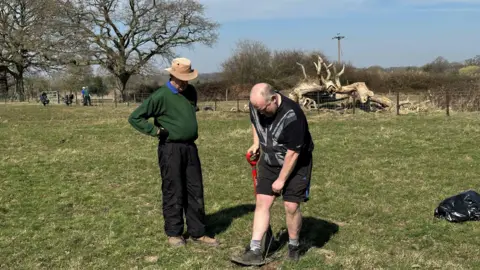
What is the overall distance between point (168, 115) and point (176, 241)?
133 cm

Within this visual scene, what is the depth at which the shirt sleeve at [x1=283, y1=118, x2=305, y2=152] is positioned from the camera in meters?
4.11

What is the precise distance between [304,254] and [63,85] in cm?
4923

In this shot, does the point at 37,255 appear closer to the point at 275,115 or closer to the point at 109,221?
the point at 109,221

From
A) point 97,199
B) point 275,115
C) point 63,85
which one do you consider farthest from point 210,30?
point 275,115

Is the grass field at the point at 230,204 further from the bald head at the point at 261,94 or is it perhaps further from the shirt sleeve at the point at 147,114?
the bald head at the point at 261,94

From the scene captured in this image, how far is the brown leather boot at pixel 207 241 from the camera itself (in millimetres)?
5048

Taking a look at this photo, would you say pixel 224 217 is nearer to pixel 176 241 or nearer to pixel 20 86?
pixel 176 241

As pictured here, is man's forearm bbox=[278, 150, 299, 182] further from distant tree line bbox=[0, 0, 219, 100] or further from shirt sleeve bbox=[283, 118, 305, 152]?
distant tree line bbox=[0, 0, 219, 100]

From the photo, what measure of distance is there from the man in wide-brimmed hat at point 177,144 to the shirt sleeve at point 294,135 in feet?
4.01

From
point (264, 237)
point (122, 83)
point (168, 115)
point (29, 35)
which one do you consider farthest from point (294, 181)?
point (29, 35)

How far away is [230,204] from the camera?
680cm

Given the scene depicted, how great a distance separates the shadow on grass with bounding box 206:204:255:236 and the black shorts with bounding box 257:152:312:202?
1.33 metres

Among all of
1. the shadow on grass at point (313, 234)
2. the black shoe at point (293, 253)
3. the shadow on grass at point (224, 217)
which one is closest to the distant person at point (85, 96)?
the shadow on grass at point (224, 217)

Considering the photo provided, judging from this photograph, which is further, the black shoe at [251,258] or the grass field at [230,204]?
the grass field at [230,204]
